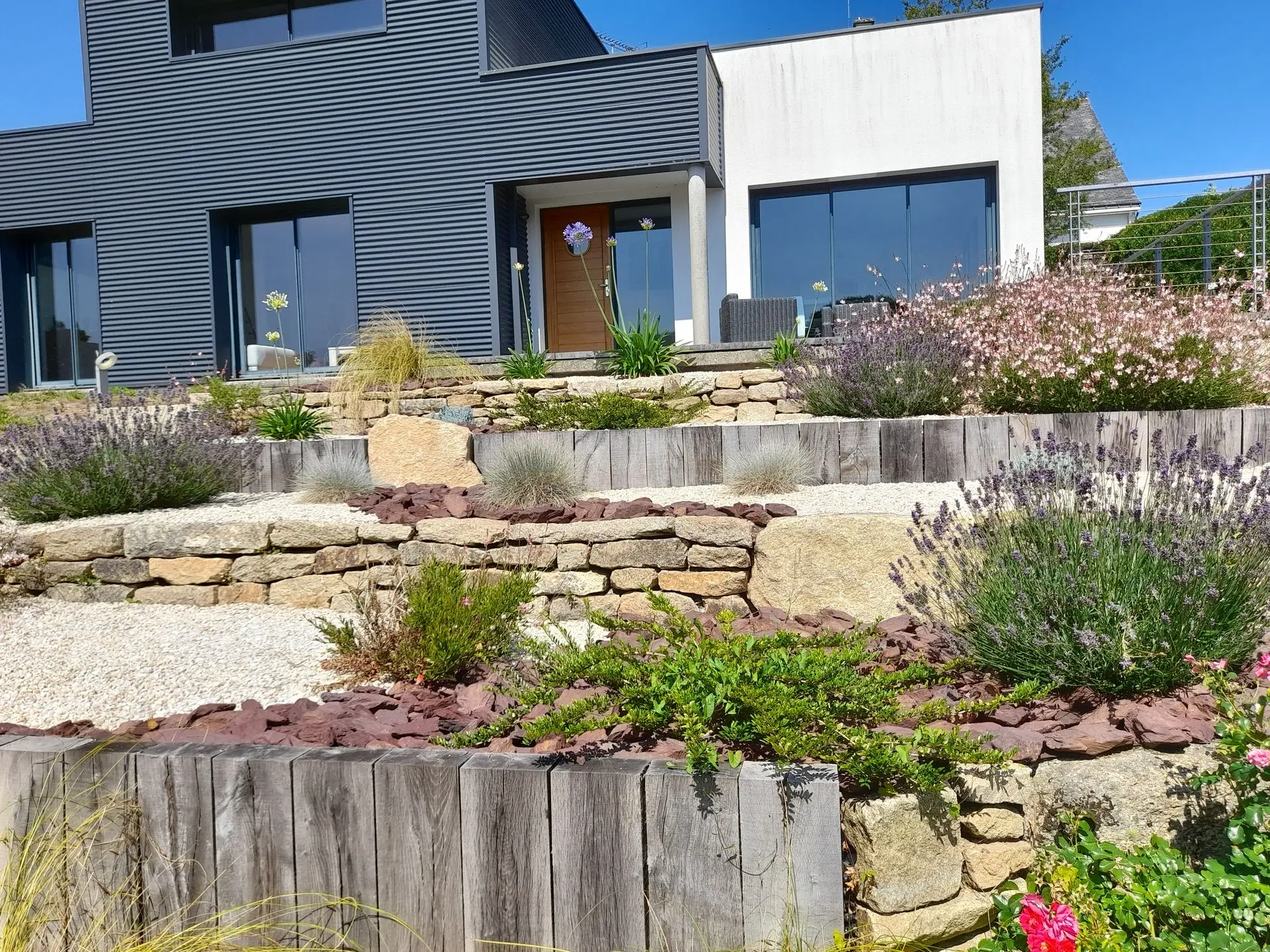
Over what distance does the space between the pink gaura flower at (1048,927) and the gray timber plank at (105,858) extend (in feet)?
6.18

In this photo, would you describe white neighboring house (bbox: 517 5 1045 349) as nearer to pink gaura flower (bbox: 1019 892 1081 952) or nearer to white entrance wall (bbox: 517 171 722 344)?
white entrance wall (bbox: 517 171 722 344)

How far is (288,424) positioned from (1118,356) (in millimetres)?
5861

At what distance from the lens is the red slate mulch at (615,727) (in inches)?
83.0

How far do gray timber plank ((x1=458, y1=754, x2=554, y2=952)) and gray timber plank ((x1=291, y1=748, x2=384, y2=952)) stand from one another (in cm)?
21

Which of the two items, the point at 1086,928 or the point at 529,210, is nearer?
the point at 1086,928

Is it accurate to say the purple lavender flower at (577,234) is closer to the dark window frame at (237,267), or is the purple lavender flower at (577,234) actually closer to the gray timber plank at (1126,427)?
the dark window frame at (237,267)

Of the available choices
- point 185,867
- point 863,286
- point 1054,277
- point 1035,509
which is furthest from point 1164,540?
point 863,286

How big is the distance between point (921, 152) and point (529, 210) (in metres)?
4.90

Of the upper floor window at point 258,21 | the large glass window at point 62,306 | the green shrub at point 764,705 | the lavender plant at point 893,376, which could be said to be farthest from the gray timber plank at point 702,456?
the large glass window at point 62,306

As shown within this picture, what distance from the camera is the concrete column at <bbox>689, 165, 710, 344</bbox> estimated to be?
32.3ft

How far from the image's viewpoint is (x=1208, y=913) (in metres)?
1.74

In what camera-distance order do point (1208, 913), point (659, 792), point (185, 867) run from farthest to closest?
point (185, 867) < point (659, 792) < point (1208, 913)

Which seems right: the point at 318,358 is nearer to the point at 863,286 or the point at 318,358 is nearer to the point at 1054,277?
the point at 863,286

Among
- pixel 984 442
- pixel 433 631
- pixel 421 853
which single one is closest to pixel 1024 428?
pixel 984 442
